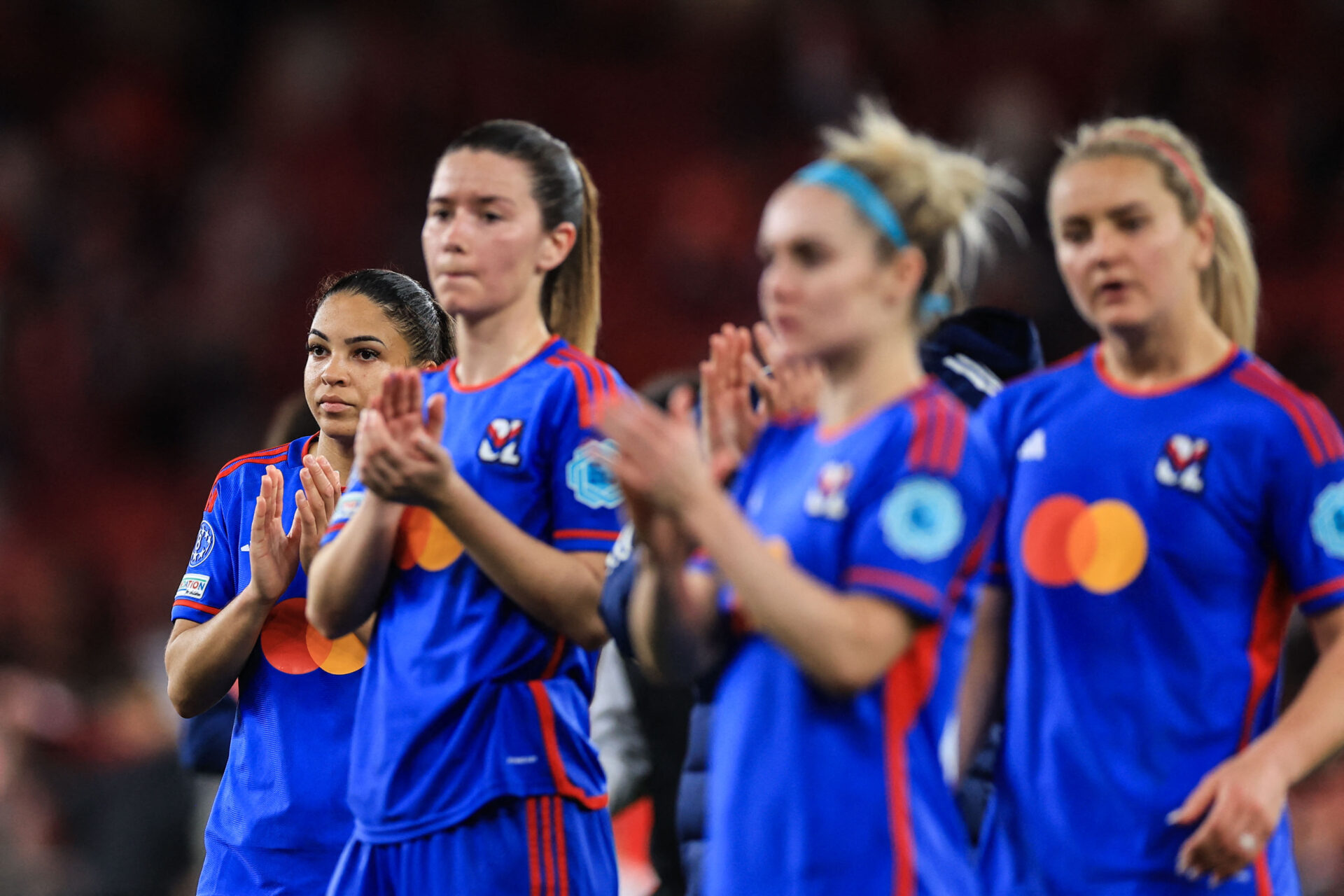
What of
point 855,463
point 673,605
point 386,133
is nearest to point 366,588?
point 673,605

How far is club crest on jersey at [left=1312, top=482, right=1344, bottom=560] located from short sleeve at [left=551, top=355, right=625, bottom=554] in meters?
1.23

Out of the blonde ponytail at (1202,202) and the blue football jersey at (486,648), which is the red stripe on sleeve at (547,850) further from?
the blonde ponytail at (1202,202)

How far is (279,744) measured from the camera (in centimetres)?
332

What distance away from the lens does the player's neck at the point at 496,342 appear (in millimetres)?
3074

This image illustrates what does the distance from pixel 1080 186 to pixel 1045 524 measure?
1.99ft

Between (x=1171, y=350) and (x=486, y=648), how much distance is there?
4.44 ft

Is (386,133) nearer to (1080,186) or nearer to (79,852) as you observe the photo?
(79,852)

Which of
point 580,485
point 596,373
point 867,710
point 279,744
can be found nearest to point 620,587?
point 580,485

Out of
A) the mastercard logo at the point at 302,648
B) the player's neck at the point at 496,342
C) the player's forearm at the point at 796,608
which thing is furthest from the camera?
the mastercard logo at the point at 302,648

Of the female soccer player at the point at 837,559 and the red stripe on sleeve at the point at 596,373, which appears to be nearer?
the female soccer player at the point at 837,559

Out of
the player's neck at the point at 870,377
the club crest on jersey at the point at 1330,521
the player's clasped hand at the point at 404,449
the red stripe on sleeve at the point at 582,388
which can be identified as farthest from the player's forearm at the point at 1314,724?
the player's clasped hand at the point at 404,449

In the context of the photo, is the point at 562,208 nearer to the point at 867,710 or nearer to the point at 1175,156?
the point at 1175,156

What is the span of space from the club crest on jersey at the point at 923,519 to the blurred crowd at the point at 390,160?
8105mm

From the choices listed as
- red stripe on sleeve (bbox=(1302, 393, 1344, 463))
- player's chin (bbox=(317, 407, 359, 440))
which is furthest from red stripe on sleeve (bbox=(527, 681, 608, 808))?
red stripe on sleeve (bbox=(1302, 393, 1344, 463))
